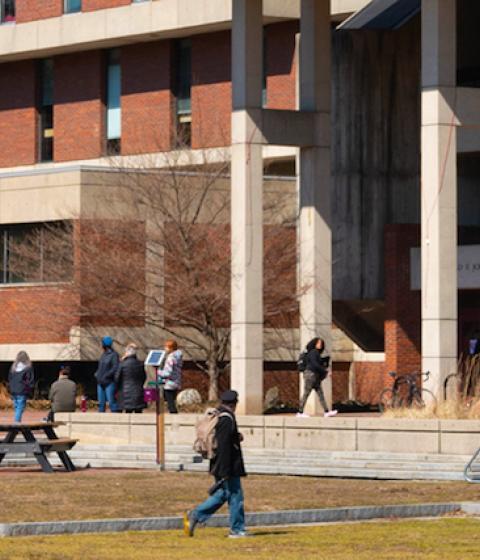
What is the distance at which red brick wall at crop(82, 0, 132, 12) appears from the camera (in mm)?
59531

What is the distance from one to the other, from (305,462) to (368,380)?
76.9ft

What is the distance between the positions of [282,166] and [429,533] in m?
38.3

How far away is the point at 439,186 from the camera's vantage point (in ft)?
112

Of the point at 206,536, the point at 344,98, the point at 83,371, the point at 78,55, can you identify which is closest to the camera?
the point at 206,536

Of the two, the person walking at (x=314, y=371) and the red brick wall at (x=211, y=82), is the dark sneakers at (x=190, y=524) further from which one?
the red brick wall at (x=211, y=82)

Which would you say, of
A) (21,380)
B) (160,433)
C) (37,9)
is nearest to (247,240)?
(21,380)

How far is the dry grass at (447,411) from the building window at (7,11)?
115 feet

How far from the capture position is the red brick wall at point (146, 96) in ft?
195

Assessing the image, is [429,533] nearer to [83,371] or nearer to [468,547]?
[468,547]

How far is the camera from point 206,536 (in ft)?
62.0

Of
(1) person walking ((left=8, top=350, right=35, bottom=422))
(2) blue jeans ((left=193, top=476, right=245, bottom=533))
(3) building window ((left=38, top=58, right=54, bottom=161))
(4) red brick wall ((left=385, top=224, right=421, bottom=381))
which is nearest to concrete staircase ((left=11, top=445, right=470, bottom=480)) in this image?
(1) person walking ((left=8, top=350, right=35, bottom=422))

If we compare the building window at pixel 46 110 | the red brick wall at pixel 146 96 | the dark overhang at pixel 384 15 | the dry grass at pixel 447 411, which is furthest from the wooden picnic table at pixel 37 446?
the building window at pixel 46 110

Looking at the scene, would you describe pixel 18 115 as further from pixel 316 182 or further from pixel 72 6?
pixel 316 182

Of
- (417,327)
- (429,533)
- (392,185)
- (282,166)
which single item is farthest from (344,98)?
(429,533)
